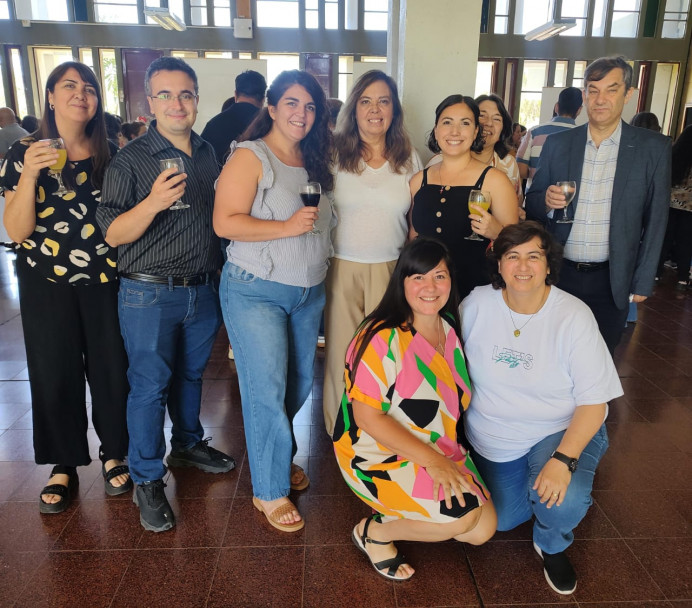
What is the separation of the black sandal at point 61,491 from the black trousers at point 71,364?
0.06 m

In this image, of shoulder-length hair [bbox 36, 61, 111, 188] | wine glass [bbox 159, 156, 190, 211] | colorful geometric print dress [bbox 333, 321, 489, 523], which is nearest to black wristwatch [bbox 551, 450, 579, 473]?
colorful geometric print dress [bbox 333, 321, 489, 523]

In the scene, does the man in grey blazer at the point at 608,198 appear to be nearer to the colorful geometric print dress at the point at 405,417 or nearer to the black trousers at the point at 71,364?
the colorful geometric print dress at the point at 405,417

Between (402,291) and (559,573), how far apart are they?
113 centimetres

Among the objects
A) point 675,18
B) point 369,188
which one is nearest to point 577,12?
point 675,18

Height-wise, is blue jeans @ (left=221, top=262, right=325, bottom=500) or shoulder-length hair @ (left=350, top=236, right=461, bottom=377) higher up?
shoulder-length hair @ (left=350, top=236, right=461, bottom=377)

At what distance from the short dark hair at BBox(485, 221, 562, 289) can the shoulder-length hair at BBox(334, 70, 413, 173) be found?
650 millimetres

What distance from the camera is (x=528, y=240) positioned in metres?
1.91

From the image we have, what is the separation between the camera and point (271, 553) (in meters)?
2.09

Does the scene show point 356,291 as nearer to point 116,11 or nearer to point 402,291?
point 402,291

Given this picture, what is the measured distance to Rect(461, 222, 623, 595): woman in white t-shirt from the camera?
1884mm

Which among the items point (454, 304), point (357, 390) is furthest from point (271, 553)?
point (454, 304)

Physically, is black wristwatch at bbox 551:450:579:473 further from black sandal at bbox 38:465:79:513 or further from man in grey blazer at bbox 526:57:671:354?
black sandal at bbox 38:465:79:513

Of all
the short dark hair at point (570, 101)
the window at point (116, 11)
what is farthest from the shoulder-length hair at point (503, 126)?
the window at point (116, 11)

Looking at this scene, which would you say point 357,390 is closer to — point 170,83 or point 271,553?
point 271,553
